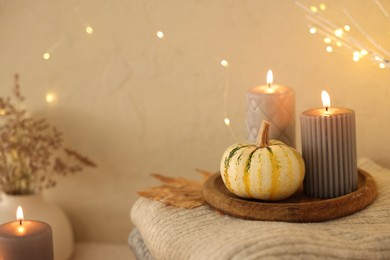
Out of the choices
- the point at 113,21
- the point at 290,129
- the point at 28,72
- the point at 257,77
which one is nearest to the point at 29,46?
the point at 28,72

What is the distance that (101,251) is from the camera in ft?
4.32

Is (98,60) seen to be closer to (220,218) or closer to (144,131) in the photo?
(144,131)

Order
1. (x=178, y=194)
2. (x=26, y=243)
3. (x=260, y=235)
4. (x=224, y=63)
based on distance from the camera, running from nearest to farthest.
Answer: (x=260, y=235)
(x=26, y=243)
(x=178, y=194)
(x=224, y=63)

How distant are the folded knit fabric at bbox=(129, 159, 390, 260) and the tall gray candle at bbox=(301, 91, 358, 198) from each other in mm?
52

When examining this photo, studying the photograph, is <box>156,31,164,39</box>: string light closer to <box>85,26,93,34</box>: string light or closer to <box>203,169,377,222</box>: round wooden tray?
<box>85,26,93,34</box>: string light

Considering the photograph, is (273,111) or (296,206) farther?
(273,111)

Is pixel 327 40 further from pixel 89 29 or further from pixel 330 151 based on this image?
pixel 89 29

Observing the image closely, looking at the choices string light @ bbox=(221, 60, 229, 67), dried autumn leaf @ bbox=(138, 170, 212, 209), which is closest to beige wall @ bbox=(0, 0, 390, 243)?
string light @ bbox=(221, 60, 229, 67)

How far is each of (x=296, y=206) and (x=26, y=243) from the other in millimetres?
356

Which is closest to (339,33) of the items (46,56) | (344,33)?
(344,33)

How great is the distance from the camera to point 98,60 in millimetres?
1274

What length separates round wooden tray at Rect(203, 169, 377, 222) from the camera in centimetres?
89

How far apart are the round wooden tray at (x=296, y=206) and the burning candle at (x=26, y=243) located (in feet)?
0.76

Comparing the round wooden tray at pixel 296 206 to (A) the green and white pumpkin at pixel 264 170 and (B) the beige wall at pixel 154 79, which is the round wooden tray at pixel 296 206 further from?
(B) the beige wall at pixel 154 79
